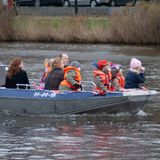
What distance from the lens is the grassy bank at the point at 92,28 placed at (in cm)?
3894

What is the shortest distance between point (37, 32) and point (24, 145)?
26587mm

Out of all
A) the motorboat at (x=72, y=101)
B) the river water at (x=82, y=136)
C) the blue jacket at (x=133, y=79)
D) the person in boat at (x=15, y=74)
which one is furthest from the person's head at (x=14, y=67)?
the blue jacket at (x=133, y=79)

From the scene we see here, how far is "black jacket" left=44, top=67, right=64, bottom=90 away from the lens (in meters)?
18.6

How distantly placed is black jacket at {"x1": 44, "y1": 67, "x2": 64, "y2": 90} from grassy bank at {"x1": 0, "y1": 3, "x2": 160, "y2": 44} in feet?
67.0

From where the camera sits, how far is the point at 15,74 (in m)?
18.6

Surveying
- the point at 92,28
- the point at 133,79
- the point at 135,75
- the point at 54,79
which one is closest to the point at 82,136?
the point at 54,79

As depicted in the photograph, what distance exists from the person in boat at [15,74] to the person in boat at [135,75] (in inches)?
88.5

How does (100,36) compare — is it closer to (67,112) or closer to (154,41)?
(154,41)

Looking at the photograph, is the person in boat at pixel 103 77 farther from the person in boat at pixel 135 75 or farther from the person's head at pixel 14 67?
the person's head at pixel 14 67

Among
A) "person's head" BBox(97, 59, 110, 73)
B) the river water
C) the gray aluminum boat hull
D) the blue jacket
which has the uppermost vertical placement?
"person's head" BBox(97, 59, 110, 73)

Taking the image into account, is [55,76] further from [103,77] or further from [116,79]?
[116,79]

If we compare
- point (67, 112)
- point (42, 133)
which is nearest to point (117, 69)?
point (67, 112)

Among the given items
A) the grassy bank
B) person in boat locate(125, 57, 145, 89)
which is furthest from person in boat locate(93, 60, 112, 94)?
the grassy bank

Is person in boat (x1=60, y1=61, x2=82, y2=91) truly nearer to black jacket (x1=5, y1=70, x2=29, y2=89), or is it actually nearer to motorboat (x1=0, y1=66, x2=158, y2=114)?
motorboat (x1=0, y1=66, x2=158, y2=114)
